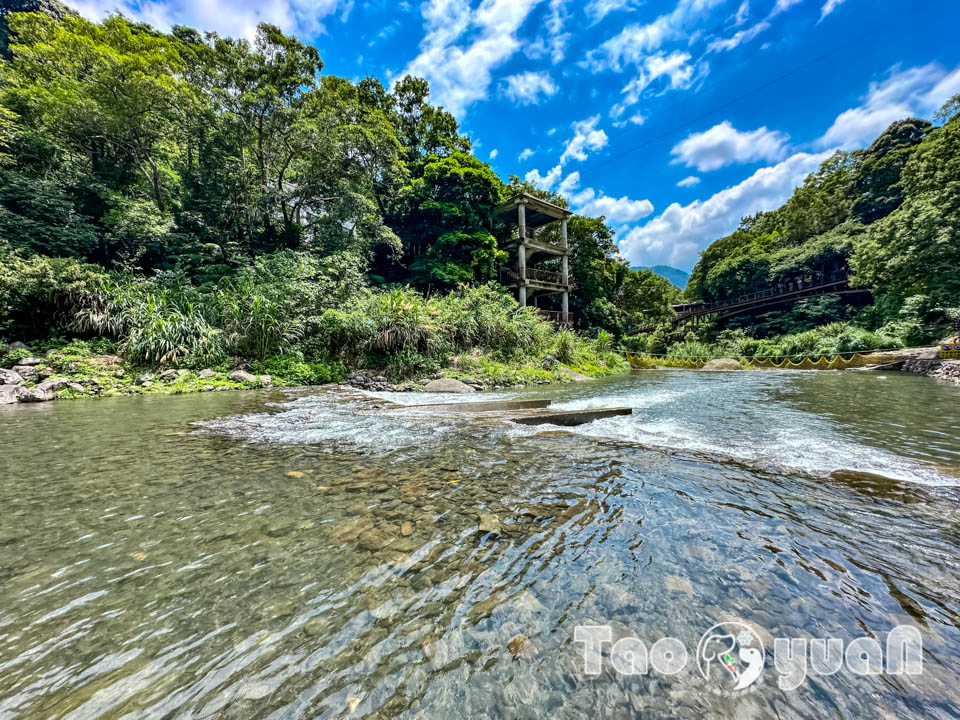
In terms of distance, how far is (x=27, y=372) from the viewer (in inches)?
356

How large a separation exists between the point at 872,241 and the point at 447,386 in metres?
27.7

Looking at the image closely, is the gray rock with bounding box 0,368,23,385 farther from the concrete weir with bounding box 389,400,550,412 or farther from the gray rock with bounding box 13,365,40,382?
the concrete weir with bounding box 389,400,550,412

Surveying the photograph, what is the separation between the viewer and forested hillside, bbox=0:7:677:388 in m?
11.4

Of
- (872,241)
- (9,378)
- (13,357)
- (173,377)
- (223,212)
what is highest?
(223,212)

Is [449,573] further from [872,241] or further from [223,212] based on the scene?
[872,241]

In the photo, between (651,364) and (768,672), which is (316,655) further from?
(651,364)

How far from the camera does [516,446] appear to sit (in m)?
4.27

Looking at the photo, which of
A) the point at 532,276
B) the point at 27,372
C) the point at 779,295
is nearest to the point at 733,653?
the point at 27,372

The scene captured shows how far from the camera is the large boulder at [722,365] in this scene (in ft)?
66.1

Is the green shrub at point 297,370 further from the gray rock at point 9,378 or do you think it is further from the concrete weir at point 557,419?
the concrete weir at point 557,419

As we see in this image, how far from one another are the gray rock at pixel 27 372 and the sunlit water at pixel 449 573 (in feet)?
24.7

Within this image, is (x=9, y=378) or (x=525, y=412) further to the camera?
(x=9, y=378)

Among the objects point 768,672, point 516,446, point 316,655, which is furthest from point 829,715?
point 516,446

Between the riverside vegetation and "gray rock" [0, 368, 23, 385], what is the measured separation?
741 mm
